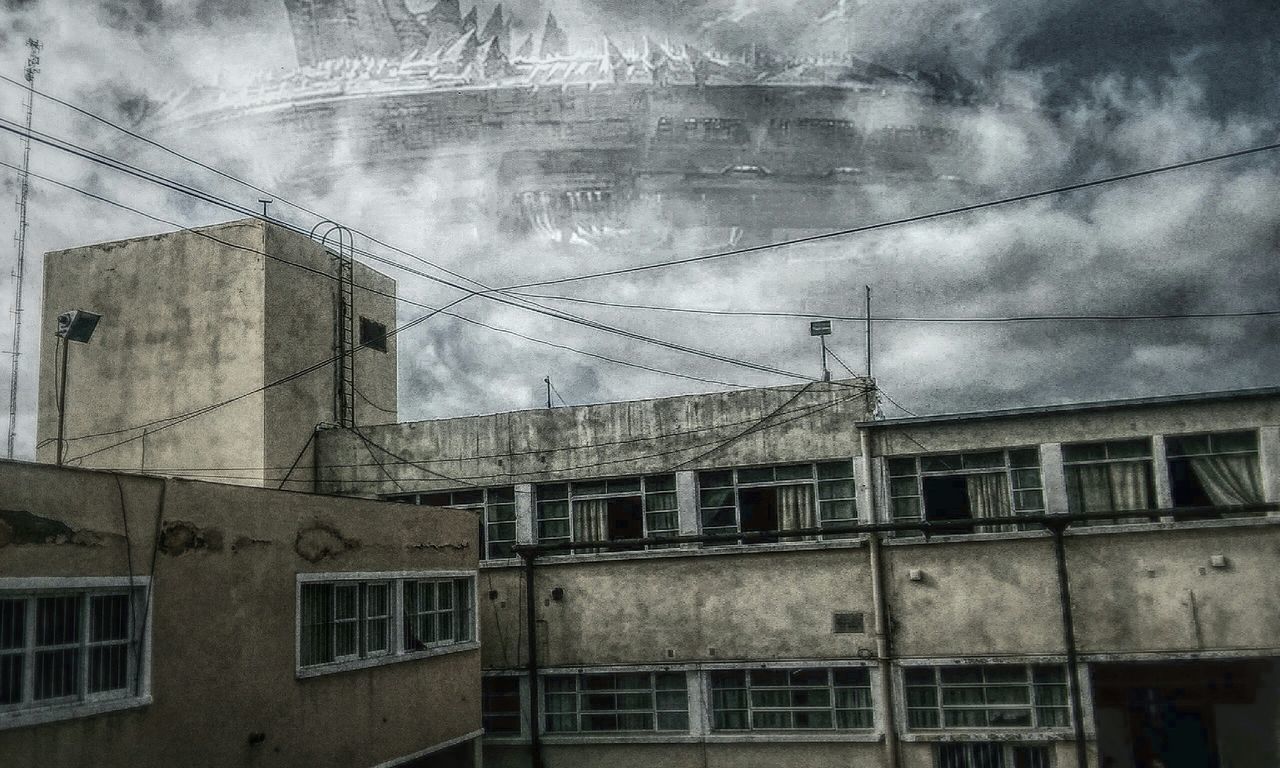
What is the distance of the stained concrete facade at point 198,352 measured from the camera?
75.8 feet

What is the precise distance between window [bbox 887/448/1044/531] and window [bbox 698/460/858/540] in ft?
3.30

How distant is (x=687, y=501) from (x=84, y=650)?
40.6 feet

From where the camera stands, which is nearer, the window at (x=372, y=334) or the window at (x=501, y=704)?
the window at (x=501, y=704)

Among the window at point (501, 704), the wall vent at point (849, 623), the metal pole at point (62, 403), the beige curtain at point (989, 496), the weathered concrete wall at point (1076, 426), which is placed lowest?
the window at point (501, 704)

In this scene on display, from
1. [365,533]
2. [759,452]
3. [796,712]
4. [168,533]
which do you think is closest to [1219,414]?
[759,452]

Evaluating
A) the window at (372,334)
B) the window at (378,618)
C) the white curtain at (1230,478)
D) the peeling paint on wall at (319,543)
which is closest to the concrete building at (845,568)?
the white curtain at (1230,478)

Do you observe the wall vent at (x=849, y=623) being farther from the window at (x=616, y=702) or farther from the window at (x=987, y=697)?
the window at (x=616, y=702)

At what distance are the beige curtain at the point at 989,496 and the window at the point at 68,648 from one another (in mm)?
14435

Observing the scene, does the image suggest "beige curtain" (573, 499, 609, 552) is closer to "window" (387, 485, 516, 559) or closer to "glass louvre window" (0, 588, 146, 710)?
"window" (387, 485, 516, 559)

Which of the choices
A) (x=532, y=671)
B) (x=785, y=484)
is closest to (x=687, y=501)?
(x=785, y=484)

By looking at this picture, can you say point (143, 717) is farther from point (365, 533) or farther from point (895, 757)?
point (895, 757)

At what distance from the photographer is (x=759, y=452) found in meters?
20.3

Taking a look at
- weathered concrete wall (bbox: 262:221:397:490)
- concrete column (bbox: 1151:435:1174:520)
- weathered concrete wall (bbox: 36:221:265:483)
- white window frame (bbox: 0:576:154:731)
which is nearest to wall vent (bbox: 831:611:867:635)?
concrete column (bbox: 1151:435:1174:520)

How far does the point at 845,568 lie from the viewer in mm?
19234
